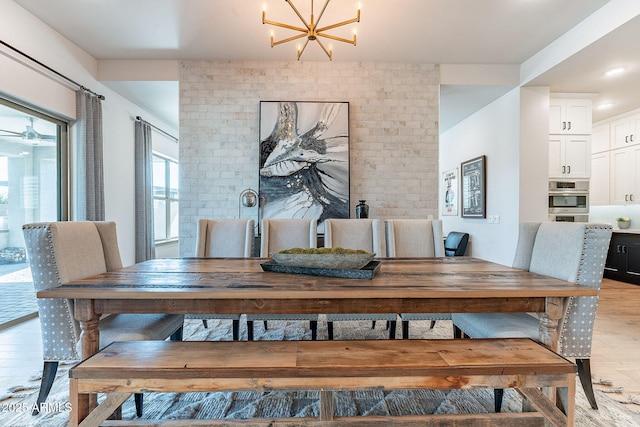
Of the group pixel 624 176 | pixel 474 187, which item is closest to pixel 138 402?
pixel 474 187

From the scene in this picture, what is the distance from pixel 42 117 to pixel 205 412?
11.5 feet

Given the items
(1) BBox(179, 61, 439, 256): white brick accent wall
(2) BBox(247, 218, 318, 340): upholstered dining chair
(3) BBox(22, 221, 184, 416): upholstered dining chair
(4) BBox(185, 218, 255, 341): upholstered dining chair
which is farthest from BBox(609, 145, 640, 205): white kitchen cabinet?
(3) BBox(22, 221, 184, 416): upholstered dining chair

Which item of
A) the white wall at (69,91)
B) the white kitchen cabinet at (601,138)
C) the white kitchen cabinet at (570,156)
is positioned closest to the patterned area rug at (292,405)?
the white wall at (69,91)

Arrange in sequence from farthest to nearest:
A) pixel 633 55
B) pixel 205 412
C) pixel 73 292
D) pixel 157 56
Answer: pixel 157 56 < pixel 633 55 < pixel 205 412 < pixel 73 292

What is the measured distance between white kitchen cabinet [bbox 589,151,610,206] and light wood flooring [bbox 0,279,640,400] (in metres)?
2.57

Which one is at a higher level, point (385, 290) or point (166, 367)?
point (385, 290)

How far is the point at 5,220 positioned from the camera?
3.01m

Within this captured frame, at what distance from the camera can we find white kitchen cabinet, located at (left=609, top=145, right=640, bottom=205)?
5.00 m

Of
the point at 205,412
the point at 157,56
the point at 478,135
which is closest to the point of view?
the point at 205,412

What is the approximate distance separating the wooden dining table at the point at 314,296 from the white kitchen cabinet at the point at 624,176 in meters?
5.01

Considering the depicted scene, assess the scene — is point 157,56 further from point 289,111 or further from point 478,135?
point 478,135

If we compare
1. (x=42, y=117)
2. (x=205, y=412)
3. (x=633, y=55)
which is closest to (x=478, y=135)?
(x=633, y=55)

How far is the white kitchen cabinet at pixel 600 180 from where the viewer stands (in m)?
5.50

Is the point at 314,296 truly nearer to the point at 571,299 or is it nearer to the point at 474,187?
the point at 571,299
